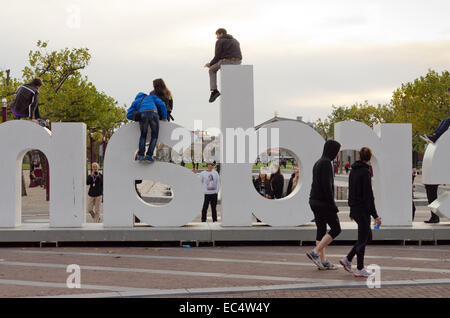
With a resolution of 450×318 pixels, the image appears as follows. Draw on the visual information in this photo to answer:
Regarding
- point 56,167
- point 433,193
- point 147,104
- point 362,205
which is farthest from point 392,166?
point 56,167

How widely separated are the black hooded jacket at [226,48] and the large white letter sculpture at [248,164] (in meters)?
0.47

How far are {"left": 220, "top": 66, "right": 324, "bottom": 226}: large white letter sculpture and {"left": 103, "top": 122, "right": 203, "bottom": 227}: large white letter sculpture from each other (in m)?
0.75

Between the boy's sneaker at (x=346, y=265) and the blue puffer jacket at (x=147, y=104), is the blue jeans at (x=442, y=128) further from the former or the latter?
the blue puffer jacket at (x=147, y=104)

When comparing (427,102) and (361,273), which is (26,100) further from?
(427,102)

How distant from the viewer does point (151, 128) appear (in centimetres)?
1205

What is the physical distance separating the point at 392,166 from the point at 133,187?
5497mm

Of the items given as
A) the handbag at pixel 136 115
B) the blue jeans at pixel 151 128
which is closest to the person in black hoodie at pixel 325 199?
the blue jeans at pixel 151 128

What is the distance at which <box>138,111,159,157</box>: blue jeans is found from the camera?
12.0 m

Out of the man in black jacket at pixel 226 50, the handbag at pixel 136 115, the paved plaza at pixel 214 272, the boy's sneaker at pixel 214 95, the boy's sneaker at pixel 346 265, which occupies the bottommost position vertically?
the paved plaza at pixel 214 272

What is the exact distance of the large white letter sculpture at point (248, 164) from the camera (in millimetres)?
12359
